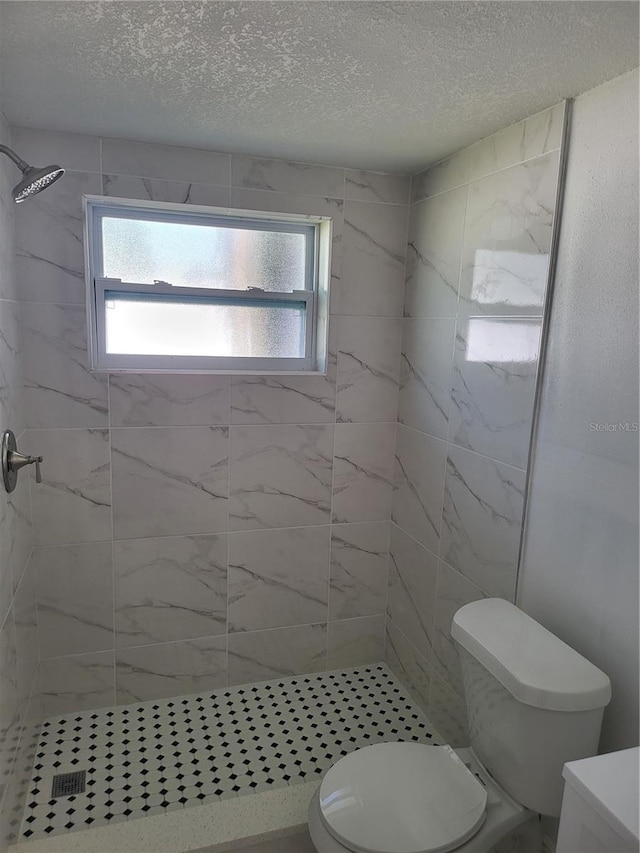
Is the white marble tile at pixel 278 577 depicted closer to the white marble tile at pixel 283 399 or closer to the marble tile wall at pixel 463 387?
the marble tile wall at pixel 463 387

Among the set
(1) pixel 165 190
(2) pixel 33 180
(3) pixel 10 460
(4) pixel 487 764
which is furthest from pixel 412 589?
(2) pixel 33 180

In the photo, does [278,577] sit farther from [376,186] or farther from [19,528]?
[376,186]

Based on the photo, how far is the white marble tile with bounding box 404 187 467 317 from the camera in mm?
2037

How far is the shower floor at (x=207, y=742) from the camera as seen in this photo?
1.81 m

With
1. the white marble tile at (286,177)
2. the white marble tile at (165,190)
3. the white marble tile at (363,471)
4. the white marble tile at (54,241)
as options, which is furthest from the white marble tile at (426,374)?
the white marble tile at (54,241)

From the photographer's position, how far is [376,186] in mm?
2266

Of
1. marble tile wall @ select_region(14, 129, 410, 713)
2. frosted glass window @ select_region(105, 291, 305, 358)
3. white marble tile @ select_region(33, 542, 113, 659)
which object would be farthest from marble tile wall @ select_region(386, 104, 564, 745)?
white marble tile @ select_region(33, 542, 113, 659)

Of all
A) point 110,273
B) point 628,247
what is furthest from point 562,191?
point 110,273

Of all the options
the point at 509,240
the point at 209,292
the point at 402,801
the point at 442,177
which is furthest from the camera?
the point at 209,292

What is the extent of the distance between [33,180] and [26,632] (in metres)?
1.42

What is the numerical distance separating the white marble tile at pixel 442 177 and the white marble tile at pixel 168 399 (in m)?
1.07

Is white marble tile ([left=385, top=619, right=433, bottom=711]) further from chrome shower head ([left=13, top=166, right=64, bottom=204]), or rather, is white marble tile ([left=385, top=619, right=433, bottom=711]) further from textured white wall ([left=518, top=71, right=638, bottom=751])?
→ chrome shower head ([left=13, top=166, right=64, bottom=204])

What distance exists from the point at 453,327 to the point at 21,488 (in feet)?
5.23

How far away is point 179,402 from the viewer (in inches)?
85.0
